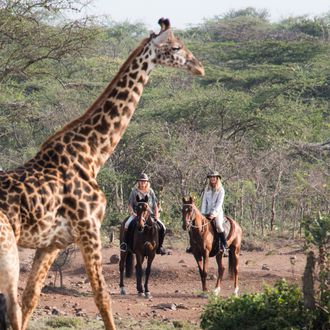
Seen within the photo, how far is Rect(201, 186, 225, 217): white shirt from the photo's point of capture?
46.4 feet

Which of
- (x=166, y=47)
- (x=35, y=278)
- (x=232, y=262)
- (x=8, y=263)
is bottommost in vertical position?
(x=232, y=262)

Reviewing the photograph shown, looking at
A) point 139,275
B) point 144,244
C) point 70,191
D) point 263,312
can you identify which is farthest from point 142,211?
point 70,191

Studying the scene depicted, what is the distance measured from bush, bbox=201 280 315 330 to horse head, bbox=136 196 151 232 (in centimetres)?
516

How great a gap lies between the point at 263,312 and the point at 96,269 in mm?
1282

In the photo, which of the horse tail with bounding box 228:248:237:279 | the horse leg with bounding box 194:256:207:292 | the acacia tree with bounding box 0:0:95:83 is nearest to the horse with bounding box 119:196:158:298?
the horse leg with bounding box 194:256:207:292

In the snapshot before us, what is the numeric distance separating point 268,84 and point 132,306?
1722 centimetres

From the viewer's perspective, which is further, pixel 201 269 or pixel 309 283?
pixel 201 269

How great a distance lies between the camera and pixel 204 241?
1428cm

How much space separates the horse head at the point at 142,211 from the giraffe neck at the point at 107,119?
525 centimetres

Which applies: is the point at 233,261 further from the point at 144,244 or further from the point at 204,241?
the point at 144,244

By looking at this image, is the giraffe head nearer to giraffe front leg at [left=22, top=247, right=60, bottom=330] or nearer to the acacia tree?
giraffe front leg at [left=22, top=247, right=60, bottom=330]

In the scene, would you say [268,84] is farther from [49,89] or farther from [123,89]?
[123,89]

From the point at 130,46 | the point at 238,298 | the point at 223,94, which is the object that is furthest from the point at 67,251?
the point at 130,46

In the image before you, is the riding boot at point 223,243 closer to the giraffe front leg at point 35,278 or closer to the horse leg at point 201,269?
the horse leg at point 201,269
